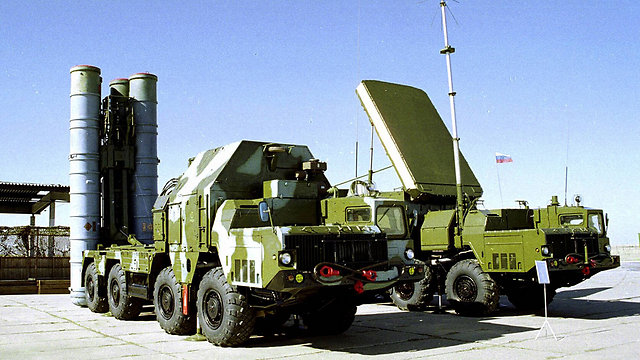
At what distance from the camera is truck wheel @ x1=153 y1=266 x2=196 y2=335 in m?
9.89

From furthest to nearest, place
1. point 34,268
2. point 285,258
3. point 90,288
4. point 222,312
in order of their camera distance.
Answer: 1. point 34,268
2. point 90,288
3. point 222,312
4. point 285,258

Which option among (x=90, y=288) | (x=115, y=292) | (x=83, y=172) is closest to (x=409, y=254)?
(x=115, y=292)

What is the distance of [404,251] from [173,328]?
13.1 feet

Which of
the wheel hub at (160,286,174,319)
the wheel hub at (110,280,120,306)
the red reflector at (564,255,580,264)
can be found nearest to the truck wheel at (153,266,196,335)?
the wheel hub at (160,286,174,319)

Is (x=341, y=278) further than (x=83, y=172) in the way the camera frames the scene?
No

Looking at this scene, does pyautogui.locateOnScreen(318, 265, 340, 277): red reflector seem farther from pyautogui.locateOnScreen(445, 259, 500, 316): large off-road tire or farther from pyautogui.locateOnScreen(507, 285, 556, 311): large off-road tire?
pyautogui.locateOnScreen(507, 285, 556, 311): large off-road tire

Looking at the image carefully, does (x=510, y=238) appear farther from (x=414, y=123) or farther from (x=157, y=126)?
(x=157, y=126)

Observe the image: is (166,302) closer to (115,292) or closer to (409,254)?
(115,292)

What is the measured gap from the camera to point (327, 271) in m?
7.88

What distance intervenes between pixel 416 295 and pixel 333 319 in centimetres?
386

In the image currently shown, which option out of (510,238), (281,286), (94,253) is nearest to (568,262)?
(510,238)

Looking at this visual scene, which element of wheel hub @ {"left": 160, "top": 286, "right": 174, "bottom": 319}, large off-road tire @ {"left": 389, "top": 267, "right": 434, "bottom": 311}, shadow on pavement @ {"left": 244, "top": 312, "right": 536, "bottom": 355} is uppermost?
wheel hub @ {"left": 160, "top": 286, "right": 174, "bottom": 319}

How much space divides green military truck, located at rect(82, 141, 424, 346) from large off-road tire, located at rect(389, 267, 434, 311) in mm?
3726

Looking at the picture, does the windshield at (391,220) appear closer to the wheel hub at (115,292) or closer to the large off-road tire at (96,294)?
the wheel hub at (115,292)
